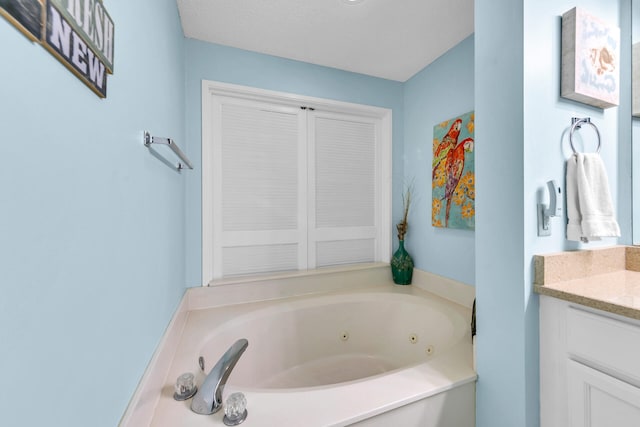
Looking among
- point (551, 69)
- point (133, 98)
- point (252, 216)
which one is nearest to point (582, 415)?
point (551, 69)

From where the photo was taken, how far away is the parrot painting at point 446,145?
1.73 metres

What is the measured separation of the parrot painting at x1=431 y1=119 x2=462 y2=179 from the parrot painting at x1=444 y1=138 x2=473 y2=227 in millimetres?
33

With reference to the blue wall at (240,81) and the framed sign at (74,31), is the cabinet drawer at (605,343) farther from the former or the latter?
the blue wall at (240,81)

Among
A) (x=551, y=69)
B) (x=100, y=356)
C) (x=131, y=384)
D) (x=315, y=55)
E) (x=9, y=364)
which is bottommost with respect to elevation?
(x=131, y=384)

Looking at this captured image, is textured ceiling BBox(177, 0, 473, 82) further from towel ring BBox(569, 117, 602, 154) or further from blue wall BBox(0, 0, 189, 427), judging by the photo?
towel ring BBox(569, 117, 602, 154)

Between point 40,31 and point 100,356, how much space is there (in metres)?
0.60

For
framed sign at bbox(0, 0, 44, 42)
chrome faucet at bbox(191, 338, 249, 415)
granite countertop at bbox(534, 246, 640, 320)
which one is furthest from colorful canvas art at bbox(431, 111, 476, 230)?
framed sign at bbox(0, 0, 44, 42)

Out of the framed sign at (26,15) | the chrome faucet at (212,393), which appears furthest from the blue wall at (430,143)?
the framed sign at (26,15)

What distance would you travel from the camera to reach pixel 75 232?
1.57 ft

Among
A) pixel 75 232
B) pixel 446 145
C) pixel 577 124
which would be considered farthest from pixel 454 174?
pixel 75 232

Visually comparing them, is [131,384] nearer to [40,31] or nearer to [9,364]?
[9,364]

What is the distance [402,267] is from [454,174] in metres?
0.82

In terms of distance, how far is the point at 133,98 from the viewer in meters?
0.76

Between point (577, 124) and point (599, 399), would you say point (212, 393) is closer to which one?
point (599, 399)
